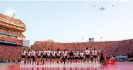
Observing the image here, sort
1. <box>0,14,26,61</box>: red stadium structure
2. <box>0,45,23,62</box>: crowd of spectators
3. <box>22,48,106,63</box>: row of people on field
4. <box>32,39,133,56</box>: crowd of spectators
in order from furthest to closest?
1. <box>32,39,133,56</box>: crowd of spectators
2. <box>0,14,26,61</box>: red stadium structure
3. <box>0,45,23,62</box>: crowd of spectators
4. <box>22,48,106,63</box>: row of people on field

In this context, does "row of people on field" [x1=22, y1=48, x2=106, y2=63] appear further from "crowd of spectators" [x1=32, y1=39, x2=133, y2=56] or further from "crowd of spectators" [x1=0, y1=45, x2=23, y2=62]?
"crowd of spectators" [x1=32, y1=39, x2=133, y2=56]

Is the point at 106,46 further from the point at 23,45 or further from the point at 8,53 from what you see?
the point at 8,53

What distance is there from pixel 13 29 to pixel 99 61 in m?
45.6

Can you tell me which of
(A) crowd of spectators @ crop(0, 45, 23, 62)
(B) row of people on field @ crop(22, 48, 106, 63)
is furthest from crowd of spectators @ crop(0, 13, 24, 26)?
(B) row of people on field @ crop(22, 48, 106, 63)

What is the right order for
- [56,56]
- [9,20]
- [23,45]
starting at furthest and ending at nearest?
[9,20]
[23,45]
[56,56]

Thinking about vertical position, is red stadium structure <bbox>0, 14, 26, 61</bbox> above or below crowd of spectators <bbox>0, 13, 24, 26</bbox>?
below

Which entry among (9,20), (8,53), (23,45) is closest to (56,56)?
(8,53)

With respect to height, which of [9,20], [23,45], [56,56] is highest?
[9,20]

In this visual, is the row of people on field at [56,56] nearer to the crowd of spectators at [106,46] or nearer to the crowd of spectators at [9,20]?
the crowd of spectators at [106,46]

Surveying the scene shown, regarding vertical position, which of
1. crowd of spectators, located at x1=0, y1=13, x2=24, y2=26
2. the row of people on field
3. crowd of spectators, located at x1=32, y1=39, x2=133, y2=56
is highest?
crowd of spectators, located at x1=0, y1=13, x2=24, y2=26

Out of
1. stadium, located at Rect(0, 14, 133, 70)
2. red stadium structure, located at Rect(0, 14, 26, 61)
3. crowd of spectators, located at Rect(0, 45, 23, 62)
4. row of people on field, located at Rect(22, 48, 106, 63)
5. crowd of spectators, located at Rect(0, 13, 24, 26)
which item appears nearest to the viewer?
row of people on field, located at Rect(22, 48, 106, 63)

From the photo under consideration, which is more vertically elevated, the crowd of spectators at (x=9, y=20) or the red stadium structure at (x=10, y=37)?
the crowd of spectators at (x=9, y=20)

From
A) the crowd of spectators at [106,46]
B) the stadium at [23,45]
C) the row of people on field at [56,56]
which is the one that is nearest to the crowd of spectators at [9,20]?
the stadium at [23,45]

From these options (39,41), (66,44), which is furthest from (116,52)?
(39,41)
